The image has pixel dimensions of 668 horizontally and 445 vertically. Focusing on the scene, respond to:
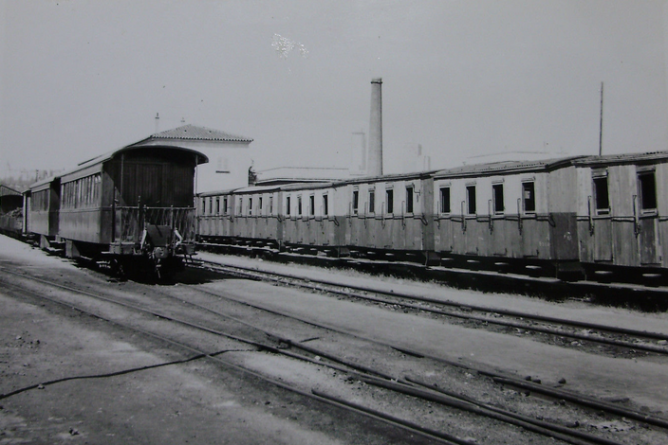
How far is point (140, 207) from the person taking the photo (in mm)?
12781

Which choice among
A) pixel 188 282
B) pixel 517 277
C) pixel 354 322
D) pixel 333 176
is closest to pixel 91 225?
pixel 188 282

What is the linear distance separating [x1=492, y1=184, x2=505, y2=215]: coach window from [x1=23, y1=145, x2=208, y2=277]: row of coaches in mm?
8425

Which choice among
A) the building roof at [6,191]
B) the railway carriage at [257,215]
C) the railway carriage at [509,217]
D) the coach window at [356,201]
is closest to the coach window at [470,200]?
the railway carriage at [509,217]

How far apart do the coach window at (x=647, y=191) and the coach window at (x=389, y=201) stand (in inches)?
308

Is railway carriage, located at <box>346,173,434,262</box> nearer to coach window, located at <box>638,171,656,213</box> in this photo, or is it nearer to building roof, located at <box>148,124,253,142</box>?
coach window, located at <box>638,171,656,213</box>

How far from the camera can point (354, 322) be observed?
8.94 metres

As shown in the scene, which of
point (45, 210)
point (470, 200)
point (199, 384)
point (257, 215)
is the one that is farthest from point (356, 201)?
point (199, 384)

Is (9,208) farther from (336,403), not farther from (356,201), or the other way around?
(336,403)

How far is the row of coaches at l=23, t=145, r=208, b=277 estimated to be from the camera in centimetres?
1262

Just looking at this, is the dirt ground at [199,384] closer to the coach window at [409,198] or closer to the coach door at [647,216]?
the coach door at [647,216]

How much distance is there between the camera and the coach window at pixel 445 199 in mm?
14953

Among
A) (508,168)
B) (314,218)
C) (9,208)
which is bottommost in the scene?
(314,218)

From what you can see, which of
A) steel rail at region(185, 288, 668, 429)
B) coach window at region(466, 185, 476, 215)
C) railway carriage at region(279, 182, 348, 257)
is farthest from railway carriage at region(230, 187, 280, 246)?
steel rail at region(185, 288, 668, 429)

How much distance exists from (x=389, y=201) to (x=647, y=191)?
8.11 m
